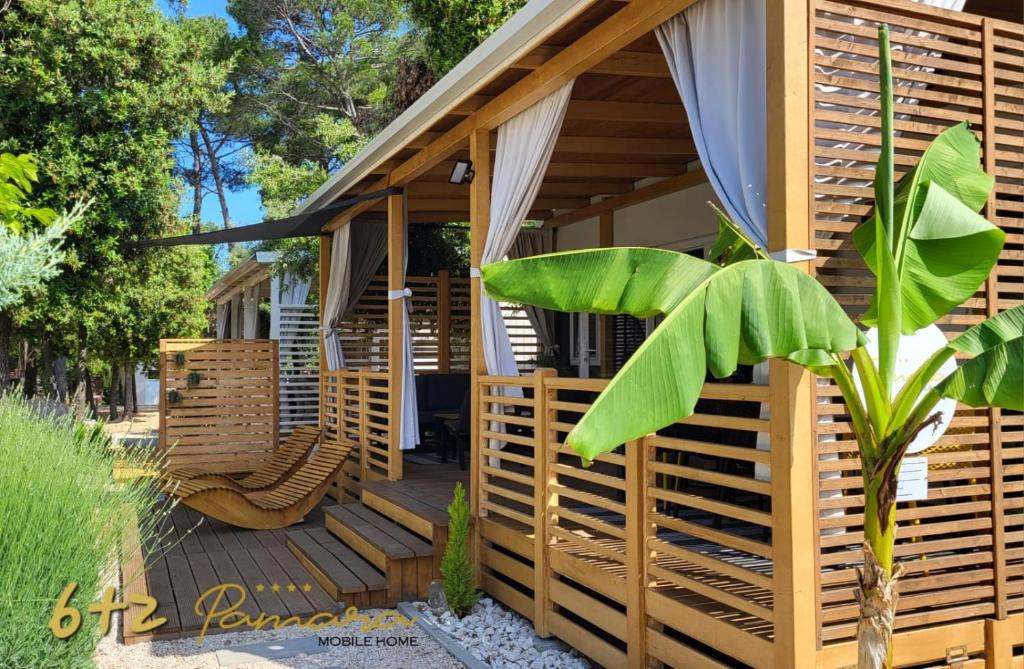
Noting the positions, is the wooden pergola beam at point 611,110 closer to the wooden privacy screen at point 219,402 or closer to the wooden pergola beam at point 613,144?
the wooden pergola beam at point 613,144

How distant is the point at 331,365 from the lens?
10594 millimetres

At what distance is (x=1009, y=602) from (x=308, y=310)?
11809 mm

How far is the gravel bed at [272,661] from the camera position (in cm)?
476

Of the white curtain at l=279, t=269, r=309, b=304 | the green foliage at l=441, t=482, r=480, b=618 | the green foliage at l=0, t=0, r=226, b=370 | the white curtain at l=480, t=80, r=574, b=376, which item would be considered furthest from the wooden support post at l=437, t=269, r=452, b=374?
the green foliage at l=441, t=482, r=480, b=618

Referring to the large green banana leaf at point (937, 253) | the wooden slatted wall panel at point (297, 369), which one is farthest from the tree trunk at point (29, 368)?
the large green banana leaf at point (937, 253)

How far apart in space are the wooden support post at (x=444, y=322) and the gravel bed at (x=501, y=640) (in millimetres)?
6364

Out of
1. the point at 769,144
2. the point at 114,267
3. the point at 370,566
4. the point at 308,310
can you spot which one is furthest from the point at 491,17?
the point at 769,144

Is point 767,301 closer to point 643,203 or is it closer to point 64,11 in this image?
point 643,203

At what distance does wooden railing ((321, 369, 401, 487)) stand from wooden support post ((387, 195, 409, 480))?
1cm

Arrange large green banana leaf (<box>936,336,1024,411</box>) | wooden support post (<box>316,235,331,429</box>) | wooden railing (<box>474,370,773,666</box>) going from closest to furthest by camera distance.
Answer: large green banana leaf (<box>936,336,1024,411</box>)
wooden railing (<box>474,370,773,666</box>)
wooden support post (<box>316,235,331,429</box>)

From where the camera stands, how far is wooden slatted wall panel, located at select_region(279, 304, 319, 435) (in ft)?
43.6

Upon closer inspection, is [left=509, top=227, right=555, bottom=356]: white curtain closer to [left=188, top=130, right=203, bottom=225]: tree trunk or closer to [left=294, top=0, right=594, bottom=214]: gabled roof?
[left=294, top=0, right=594, bottom=214]: gabled roof

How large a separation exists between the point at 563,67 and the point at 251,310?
1298 centimetres

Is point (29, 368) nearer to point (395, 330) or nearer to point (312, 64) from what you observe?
point (312, 64)
